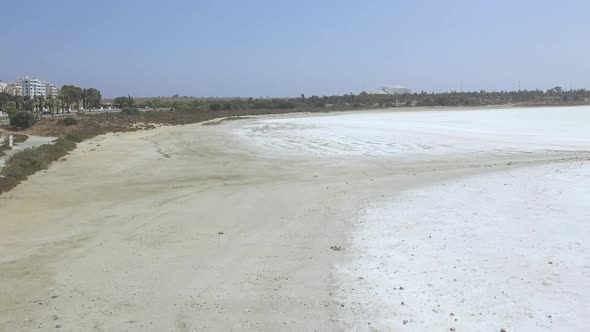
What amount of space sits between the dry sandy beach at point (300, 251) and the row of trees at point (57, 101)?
67.7 meters

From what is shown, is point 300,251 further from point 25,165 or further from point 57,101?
point 57,101

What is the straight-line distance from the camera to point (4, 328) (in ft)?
19.0

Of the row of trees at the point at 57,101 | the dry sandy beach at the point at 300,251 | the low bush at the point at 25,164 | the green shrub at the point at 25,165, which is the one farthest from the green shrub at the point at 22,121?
the row of trees at the point at 57,101

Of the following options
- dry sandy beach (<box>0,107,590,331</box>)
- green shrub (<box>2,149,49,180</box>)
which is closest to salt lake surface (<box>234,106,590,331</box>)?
dry sandy beach (<box>0,107,590,331</box>)

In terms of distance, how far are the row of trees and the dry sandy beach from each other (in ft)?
222

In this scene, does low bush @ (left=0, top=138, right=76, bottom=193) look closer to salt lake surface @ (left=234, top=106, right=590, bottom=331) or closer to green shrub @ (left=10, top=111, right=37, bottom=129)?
salt lake surface @ (left=234, top=106, right=590, bottom=331)

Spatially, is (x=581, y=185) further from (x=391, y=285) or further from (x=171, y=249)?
(x=171, y=249)

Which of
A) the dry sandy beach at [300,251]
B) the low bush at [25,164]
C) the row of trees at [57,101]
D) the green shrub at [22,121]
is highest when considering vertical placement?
the row of trees at [57,101]

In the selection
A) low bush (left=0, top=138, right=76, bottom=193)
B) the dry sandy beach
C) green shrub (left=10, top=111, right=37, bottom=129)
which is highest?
green shrub (left=10, top=111, right=37, bottom=129)

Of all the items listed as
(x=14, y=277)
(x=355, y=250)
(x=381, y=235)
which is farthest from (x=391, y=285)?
(x=14, y=277)

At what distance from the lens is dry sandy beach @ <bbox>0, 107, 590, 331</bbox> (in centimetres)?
615

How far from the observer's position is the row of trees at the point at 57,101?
83725 mm

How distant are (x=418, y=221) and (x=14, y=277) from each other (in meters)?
6.76

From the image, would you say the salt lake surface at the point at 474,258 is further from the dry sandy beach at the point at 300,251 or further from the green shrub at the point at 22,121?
the green shrub at the point at 22,121
